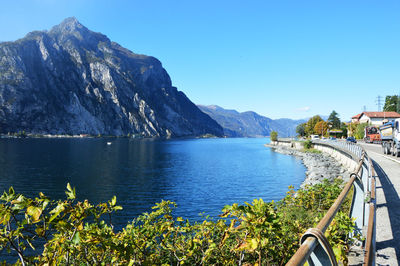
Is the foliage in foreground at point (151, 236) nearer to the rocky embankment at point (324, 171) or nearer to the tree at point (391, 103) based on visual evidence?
the rocky embankment at point (324, 171)

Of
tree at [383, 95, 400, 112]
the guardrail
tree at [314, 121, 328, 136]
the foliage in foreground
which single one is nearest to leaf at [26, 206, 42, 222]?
the foliage in foreground

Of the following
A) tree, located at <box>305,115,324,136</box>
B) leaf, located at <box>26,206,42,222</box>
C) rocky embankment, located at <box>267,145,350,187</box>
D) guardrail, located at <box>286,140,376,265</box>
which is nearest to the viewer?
guardrail, located at <box>286,140,376,265</box>

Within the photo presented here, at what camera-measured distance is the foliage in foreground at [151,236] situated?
11.3 ft

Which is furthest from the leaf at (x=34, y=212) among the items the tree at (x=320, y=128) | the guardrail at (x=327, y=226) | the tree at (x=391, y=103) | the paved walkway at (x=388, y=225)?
the tree at (x=391, y=103)

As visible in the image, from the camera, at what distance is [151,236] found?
617 cm

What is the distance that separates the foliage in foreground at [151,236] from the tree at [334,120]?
143m

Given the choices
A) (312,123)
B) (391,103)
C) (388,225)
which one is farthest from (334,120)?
(388,225)

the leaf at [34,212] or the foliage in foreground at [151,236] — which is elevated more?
the leaf at [34,212]

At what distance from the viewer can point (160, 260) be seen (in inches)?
251

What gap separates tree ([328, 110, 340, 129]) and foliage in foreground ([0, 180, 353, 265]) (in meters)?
143

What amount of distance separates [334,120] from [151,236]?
151 m

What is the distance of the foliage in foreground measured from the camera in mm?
3441

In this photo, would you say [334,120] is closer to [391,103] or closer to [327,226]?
[391,103]

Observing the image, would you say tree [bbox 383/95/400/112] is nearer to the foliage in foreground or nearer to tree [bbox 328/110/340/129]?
tree [bbox 328/110/340/129]
